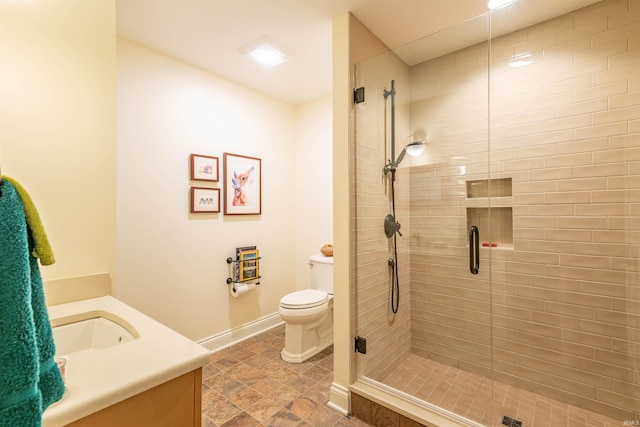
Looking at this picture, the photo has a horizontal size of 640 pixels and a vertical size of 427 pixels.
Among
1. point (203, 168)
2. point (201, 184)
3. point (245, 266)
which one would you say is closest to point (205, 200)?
point (201, 184)

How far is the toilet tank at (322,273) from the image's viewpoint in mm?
2707

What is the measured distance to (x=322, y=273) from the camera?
278 cm

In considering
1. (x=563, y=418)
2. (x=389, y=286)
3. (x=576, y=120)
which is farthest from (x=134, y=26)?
(x=563, y=418)

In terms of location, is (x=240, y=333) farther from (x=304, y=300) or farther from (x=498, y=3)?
(x=498, y=3)

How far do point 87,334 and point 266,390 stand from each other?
1.18 meters

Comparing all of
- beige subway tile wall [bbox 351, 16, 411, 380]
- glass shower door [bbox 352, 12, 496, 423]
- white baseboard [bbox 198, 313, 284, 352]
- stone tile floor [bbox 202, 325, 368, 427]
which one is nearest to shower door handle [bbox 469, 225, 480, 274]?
glass shower door [bbox 352, 12, 496, 423]

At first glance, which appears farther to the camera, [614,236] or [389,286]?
[389,286]

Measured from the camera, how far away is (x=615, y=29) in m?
1.71

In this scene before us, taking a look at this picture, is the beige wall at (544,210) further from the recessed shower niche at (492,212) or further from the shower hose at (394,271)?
the shower hose at (394,271)

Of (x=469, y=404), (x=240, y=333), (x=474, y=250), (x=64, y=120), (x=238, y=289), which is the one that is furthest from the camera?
(x=240, y=333)

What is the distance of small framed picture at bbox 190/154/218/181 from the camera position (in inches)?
96.8

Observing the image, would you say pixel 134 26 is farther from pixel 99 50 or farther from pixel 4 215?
pixel 4 215

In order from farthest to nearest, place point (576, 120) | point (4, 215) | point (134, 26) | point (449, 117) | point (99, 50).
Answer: point (449, 117) → point (134, 26) → point (576, 120) → point (99, 50) → point (4, 215)

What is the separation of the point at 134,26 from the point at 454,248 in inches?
109
